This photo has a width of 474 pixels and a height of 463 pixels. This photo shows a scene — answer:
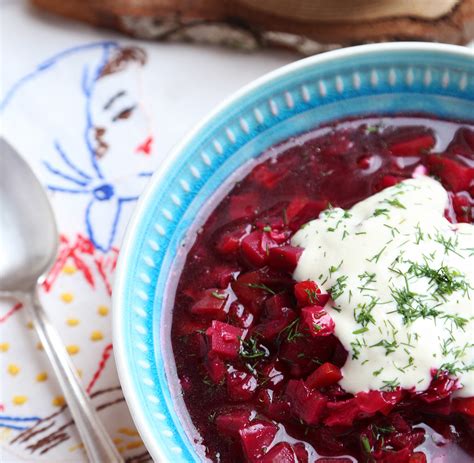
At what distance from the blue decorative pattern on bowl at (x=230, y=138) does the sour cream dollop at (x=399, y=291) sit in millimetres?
482

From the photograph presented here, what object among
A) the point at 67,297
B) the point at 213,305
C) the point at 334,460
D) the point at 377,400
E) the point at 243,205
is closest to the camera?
the point at 377,400

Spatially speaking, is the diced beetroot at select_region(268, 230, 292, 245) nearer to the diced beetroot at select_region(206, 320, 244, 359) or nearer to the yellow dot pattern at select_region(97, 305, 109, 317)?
the diced beetroot at select_region(206, 320, 244, 359)

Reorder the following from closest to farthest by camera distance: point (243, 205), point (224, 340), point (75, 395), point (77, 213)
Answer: point (224, 340) < point (243, 205) < point (75, 395) < point (77, 213)

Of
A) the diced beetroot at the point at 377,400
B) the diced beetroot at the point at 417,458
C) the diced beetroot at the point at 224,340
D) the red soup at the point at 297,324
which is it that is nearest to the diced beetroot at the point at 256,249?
the red soup at the point at 297,324

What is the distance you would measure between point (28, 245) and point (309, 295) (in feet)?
4.56

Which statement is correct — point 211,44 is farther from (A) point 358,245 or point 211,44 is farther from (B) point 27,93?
(A) point 358,245

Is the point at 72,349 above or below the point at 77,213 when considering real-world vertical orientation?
below

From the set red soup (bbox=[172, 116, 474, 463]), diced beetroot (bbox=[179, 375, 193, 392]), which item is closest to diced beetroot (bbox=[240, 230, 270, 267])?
red soup (bbox=[172, 116, 474, 463])

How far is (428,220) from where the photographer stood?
2609mm

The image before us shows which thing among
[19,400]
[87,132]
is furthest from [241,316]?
[87,132]

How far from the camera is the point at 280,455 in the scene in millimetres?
2469

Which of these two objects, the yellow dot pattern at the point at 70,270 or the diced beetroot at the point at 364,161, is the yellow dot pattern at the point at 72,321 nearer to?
the yellow dot pattern at the point at 70,270

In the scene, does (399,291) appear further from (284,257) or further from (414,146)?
(414,146)

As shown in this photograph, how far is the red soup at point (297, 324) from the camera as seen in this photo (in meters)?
2.45
